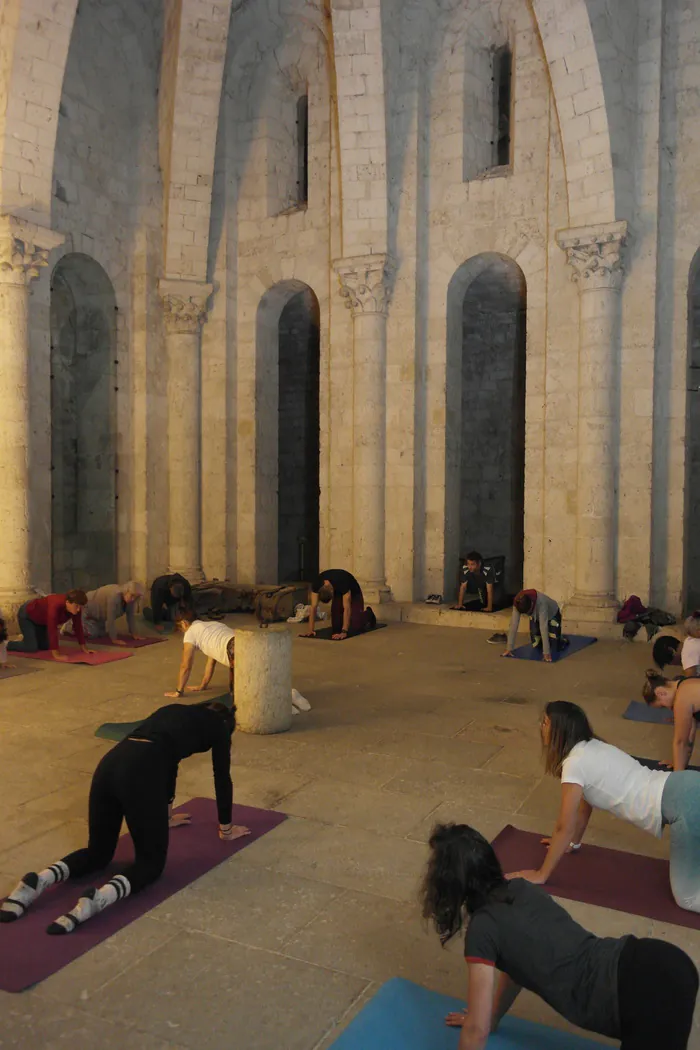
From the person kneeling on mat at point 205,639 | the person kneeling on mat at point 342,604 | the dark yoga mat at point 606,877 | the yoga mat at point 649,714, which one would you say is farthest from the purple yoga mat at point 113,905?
the person kneeling on mat at point 342,604

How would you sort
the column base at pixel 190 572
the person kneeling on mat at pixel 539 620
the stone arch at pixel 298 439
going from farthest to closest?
the stone arch at pixel 298 439, the column base at pixel 190 572, the person kneeling on mat at pixel 539 620

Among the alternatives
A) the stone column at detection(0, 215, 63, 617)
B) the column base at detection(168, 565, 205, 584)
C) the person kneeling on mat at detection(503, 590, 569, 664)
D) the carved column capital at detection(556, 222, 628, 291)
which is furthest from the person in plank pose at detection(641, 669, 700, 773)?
the column base at detection(168, 565, 205, 584)

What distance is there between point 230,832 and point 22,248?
9.50 metres

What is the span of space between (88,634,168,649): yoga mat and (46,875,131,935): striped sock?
7.31m

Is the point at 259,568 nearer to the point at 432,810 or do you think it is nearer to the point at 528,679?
the point at 528,679

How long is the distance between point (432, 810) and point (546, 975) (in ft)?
9.14

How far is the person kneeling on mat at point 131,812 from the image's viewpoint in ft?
14.1

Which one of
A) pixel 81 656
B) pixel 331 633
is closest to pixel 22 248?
pixel 81 656

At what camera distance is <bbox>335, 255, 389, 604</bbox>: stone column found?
14.0 m

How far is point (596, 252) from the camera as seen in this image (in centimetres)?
1219

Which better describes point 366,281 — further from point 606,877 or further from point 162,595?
point 606,877

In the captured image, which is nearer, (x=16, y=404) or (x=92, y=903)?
(x=92, y=903)

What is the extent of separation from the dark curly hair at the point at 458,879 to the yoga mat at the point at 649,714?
17.4 ft

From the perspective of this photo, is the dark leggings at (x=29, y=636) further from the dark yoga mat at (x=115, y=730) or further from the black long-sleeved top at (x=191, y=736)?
the black long-sleeved top at (x=191, y=736)
